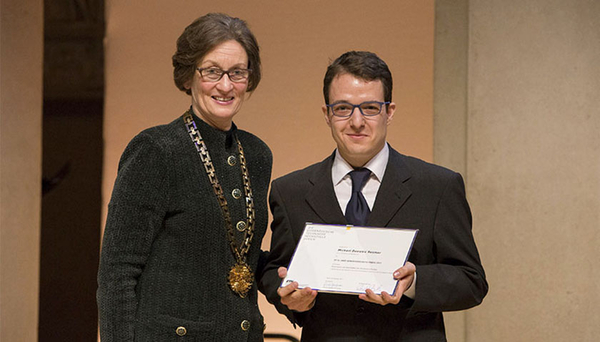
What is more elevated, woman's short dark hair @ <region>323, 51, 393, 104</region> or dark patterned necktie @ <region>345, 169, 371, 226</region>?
woman's short dark hair @ <region>323, 51, 393, 104</region>

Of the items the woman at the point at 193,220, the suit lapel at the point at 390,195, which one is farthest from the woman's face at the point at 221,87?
the suit lapel at the point at 390,195

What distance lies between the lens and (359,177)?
2.15 meters

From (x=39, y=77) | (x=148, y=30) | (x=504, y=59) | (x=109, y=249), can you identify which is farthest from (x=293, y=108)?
(x=109, y=249)

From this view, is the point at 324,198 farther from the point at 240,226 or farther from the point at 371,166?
the point at 240,226

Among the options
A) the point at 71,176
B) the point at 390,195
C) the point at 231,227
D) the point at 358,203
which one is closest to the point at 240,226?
the point at 231,227

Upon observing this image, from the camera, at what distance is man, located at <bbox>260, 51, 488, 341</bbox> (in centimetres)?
205

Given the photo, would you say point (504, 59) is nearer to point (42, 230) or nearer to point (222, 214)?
point (222, 214)

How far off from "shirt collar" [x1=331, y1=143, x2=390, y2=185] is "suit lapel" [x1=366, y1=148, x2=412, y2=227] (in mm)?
21

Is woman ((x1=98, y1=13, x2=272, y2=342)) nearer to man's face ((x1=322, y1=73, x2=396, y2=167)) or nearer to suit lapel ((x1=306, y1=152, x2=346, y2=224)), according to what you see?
suit lapel ((x1=306, y1=152, x2=346, y2=224))

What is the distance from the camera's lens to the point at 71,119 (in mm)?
4492

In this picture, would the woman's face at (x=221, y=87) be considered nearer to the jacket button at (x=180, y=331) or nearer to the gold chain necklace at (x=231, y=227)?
the gold chain necklace at (x=231, y=227)

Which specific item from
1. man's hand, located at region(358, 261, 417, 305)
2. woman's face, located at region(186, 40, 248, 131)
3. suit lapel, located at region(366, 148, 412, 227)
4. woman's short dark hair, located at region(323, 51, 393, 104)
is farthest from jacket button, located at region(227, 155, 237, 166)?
man's hand, located at region(358, 261, 417, 305)

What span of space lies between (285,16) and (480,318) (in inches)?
91.2

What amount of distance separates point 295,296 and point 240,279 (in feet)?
0.95
